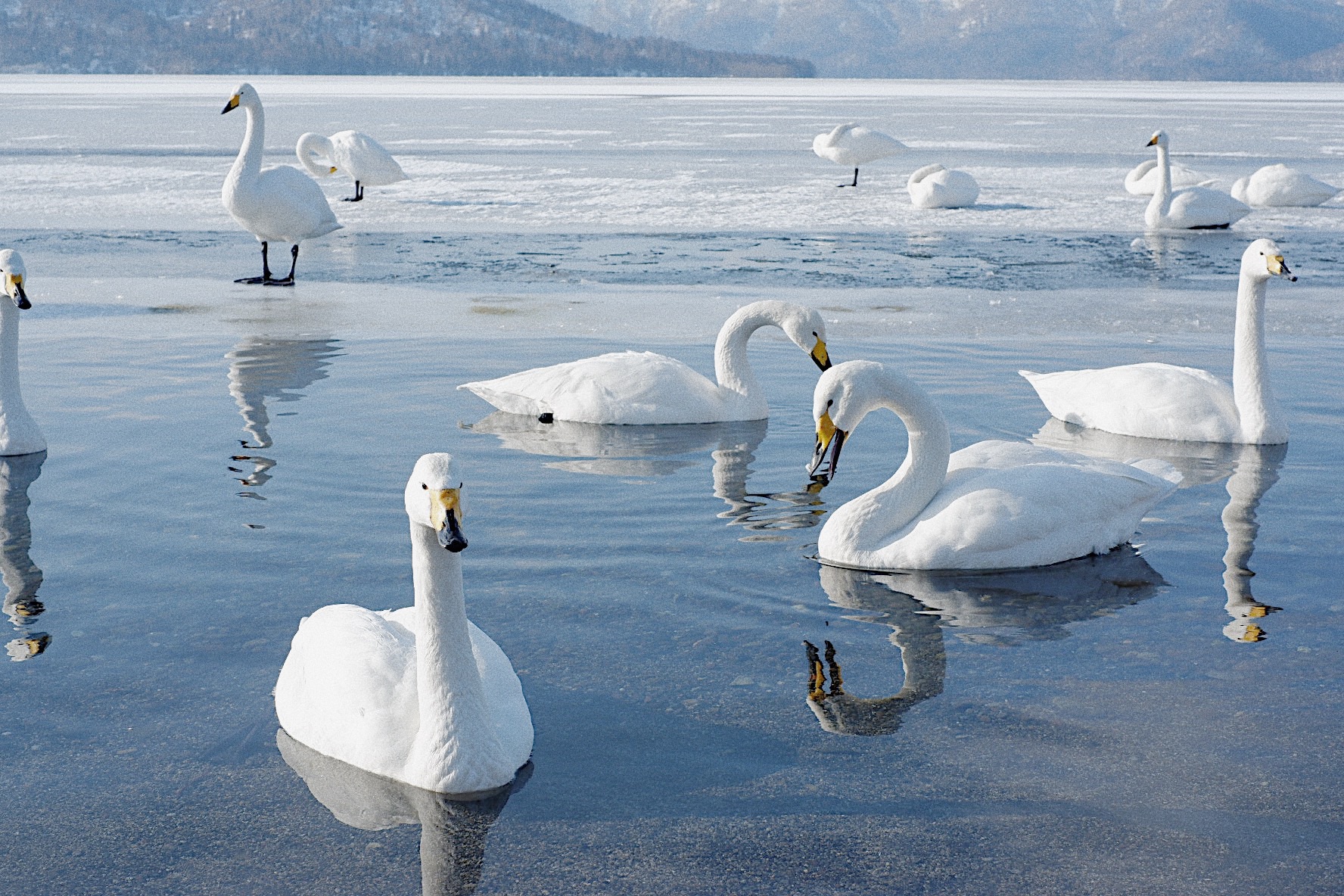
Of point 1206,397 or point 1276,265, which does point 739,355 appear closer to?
point 1206,397

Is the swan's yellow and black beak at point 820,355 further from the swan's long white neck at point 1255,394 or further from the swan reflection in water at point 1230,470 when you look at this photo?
the swan's long white neck at point 1255,394

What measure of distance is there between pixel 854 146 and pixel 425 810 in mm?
20474

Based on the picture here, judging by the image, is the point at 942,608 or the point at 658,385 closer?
the point at 942,608

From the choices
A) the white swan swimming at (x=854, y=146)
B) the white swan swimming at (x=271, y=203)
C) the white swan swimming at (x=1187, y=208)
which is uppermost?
the white swan swimming at (x=854, y=146)

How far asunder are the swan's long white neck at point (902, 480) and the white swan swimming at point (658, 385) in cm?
210

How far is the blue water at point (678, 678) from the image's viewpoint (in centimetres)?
375

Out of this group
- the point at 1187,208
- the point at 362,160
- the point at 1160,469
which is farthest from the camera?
the point at 362,160

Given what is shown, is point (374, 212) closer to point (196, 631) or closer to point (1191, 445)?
point (1191, 445)

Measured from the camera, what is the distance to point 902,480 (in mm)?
5988

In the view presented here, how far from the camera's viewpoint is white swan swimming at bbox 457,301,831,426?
8258 millimetres

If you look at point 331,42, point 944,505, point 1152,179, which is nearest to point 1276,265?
point 944,505

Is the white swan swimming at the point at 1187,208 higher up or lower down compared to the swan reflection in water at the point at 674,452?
higher up

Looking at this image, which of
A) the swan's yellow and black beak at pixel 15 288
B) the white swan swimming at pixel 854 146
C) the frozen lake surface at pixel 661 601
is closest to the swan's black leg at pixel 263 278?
the frozen lake surface at pixel 661 601

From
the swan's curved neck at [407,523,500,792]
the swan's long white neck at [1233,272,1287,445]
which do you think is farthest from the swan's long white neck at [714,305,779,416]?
the swan's curved neck at [407,523,500,792]
